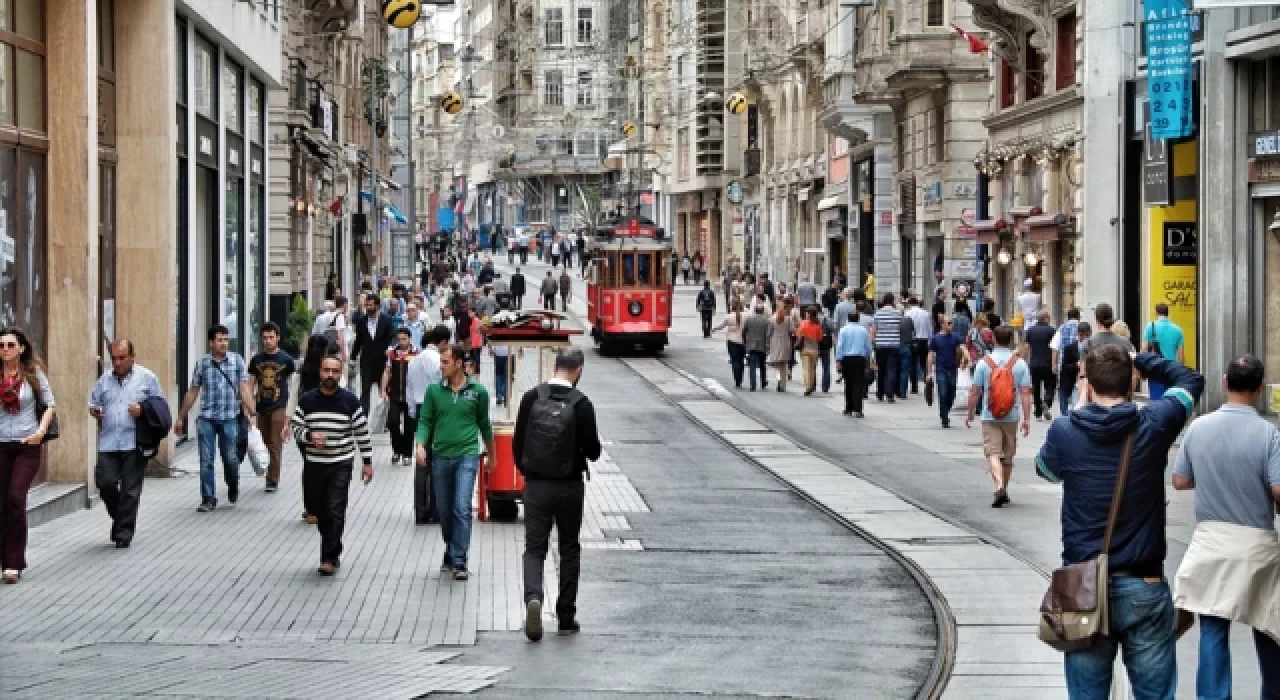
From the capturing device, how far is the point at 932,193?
4750 cm

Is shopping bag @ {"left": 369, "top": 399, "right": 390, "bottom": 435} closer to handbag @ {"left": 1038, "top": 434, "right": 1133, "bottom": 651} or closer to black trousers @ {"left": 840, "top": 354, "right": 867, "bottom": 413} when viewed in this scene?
black trousers @ {"left": 840, "top": 354, "right": 867, "bottom": 413}

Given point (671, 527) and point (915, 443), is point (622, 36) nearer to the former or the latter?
point (915, 443)

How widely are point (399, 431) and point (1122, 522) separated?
1575 cm

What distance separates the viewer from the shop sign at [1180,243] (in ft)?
103

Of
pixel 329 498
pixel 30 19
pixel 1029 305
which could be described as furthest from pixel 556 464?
pixel 1029 305

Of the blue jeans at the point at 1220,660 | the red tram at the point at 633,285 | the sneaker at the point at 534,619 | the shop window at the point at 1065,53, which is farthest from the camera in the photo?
the red tram at the point at 633,285

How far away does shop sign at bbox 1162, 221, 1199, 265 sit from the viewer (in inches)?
1237

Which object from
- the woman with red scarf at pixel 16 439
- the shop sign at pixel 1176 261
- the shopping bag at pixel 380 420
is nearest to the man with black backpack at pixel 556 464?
the woman with red scarf at pixel 16 439

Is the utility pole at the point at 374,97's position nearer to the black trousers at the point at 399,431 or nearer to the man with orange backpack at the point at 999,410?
the black trousers at the point at 399,431

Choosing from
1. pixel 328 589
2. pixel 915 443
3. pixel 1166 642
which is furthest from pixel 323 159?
pixel 1166 642

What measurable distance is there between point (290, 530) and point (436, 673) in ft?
22.1

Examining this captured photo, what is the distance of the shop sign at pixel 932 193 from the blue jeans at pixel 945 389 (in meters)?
18.4

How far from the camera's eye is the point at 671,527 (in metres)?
17.5

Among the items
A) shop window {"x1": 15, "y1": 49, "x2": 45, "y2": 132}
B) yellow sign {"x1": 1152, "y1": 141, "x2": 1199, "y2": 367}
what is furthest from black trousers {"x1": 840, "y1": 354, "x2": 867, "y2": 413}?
shop window {"x1": 15, "y1": 49, "x2": 45, "y2": 132}
